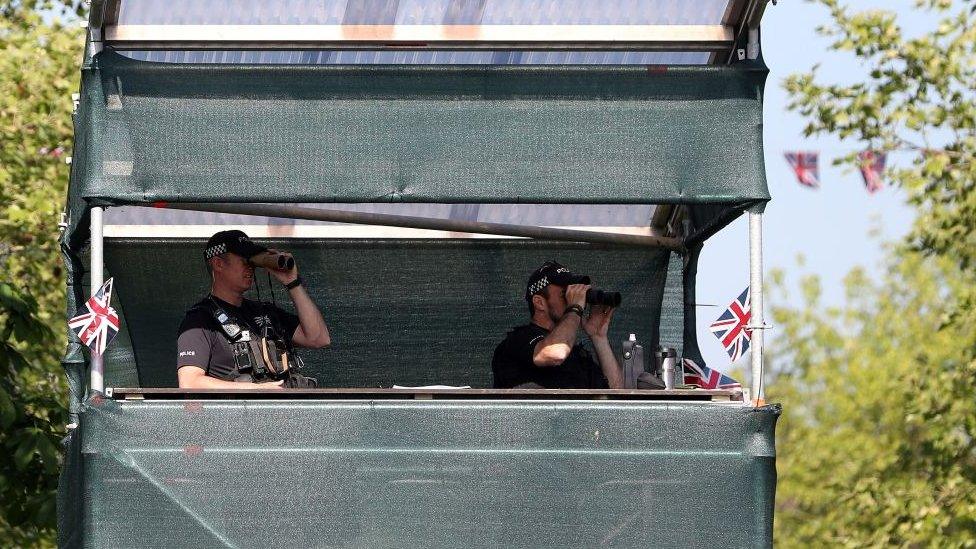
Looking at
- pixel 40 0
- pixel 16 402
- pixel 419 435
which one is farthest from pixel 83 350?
pixel 40 0

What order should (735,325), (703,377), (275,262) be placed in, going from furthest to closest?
(703,377)
(275,262)
(735,325)

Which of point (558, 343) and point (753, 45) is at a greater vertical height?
point (753, 45)

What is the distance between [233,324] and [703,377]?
231cm

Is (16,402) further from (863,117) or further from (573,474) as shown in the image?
(863,117)

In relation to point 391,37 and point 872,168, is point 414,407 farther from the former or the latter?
point 872,168

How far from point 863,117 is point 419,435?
8.60m

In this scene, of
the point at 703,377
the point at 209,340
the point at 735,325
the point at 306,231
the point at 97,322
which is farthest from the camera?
the point at 306,231

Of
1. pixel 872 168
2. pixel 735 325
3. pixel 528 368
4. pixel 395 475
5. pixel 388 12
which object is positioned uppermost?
pixel 872 168

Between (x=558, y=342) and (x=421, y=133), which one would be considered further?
(x=558, y=342)

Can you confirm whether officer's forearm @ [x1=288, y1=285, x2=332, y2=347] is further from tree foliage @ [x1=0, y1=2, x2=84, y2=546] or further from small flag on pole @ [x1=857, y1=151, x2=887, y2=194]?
small flag on pole @ [x1=857, y1=151, x2=887, y2=194]

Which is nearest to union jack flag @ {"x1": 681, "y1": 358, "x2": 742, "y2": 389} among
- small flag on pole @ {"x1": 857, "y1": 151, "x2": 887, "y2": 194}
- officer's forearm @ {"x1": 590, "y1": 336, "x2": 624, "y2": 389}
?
officer's forearm @ {"x1": 590, "y1": 336, "x2": 624, "y2": 389}

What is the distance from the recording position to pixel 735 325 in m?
6.85

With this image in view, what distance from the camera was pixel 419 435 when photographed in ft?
21.5

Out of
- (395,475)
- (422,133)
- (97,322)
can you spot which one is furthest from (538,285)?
(97,322)
